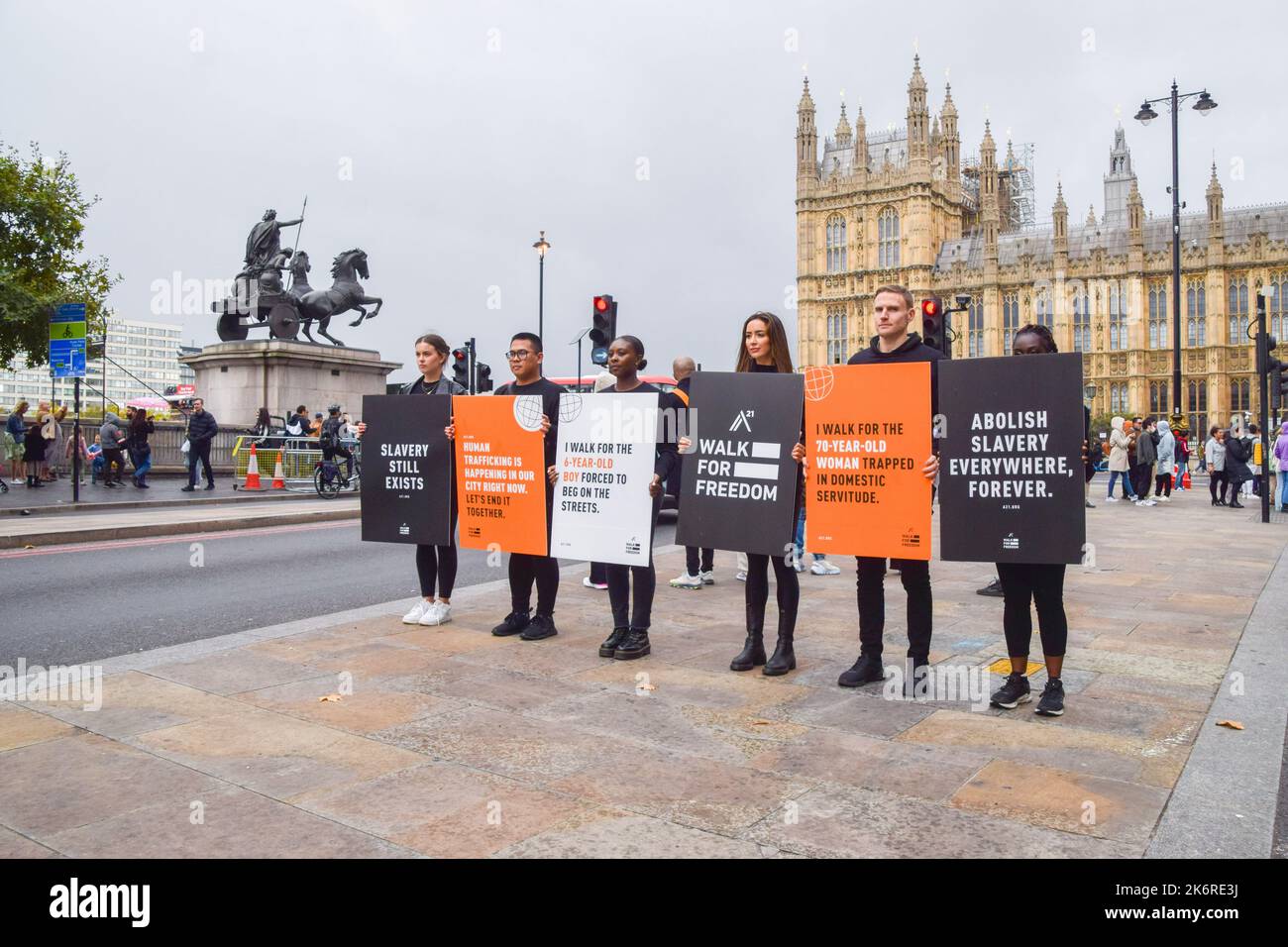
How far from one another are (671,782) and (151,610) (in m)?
5.48

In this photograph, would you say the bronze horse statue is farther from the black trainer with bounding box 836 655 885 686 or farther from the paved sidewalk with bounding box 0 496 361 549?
the black trainer with bounding box 836 655 885 686

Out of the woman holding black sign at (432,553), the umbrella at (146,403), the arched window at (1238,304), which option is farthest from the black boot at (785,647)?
the arched window at (1238,304)

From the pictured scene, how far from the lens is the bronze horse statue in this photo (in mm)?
28156

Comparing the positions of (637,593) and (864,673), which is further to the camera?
(637,593)

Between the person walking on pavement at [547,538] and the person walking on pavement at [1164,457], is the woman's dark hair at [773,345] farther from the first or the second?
the person walking on pavement at [1164,457]

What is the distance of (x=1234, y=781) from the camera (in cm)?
370

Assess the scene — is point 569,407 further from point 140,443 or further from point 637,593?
point 140,443

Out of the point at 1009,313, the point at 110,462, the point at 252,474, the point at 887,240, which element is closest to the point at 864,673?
the point at 252,474

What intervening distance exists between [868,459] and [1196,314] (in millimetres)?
84449

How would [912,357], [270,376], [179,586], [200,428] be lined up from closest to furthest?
[912,357], [179,586], [200,428], [270,376]

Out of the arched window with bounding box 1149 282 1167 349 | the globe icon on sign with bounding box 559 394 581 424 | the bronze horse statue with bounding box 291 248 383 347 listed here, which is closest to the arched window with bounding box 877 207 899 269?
the arched window with bounding box 1149 282 1167 349

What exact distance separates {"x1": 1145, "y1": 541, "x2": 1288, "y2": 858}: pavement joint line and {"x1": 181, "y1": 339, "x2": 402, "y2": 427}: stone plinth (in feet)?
82.1

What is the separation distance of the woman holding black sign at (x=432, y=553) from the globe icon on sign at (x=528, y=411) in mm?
531
